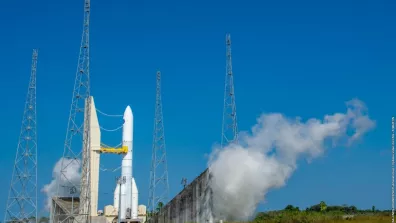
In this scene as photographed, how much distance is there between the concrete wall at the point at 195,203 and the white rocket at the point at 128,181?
12.7 m

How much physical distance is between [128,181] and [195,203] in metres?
15.2

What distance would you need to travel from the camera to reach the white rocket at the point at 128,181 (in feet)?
211

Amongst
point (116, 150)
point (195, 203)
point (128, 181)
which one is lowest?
point (195, 203)

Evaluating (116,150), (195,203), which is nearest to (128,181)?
(116,150)

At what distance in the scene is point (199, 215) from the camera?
51.3 m

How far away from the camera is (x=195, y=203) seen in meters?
51.4

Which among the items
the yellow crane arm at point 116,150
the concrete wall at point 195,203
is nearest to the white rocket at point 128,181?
the yellow crane arm at point 116,150

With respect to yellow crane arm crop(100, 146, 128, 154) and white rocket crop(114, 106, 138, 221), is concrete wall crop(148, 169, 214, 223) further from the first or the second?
yellow crane arm crop(100, 146, 128, 154)

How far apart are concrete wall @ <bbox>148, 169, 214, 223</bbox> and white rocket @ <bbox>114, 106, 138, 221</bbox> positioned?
41.6 feet

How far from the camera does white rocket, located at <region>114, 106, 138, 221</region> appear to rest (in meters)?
64.4

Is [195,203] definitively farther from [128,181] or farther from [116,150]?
[116,150]

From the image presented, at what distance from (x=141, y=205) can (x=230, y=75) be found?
2635 cm

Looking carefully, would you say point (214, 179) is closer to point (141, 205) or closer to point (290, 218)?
point (290, 218)

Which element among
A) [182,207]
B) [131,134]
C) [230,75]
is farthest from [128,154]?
[230,75]
